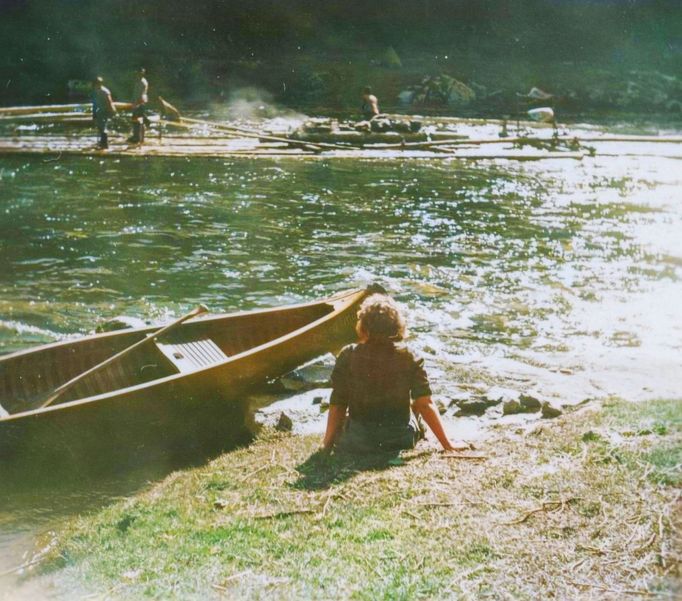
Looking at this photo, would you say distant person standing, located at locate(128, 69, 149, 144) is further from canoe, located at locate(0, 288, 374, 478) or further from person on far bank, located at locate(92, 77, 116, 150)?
canoe, located at locate(0, 288, 374, 478)

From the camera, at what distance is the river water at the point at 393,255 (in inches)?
370

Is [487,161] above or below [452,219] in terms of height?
above

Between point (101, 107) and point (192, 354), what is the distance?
54.4 feet

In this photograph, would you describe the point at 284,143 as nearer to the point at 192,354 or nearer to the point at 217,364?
the point at 192,354

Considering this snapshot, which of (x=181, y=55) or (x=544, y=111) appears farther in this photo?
(x=181, y=55)

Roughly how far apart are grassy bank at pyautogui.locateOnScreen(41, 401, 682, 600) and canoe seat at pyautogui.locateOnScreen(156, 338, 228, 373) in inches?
68.7

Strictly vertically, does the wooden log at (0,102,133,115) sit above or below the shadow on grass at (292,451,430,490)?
above

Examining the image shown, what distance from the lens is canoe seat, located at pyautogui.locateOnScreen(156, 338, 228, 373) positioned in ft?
24.2

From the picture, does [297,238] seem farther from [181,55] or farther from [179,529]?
[181,55]

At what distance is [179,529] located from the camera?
4781 mm

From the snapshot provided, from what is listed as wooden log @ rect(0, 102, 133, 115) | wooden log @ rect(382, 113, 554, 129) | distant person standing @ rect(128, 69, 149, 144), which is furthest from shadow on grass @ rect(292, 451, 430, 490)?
wooden log @ rect(382, 113, 554, 129)

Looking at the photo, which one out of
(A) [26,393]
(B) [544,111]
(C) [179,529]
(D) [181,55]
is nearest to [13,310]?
(A) [26,393]

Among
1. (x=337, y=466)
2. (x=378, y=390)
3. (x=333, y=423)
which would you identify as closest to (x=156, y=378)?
(x=333, y=423)

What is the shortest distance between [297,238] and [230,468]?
9603 mm
